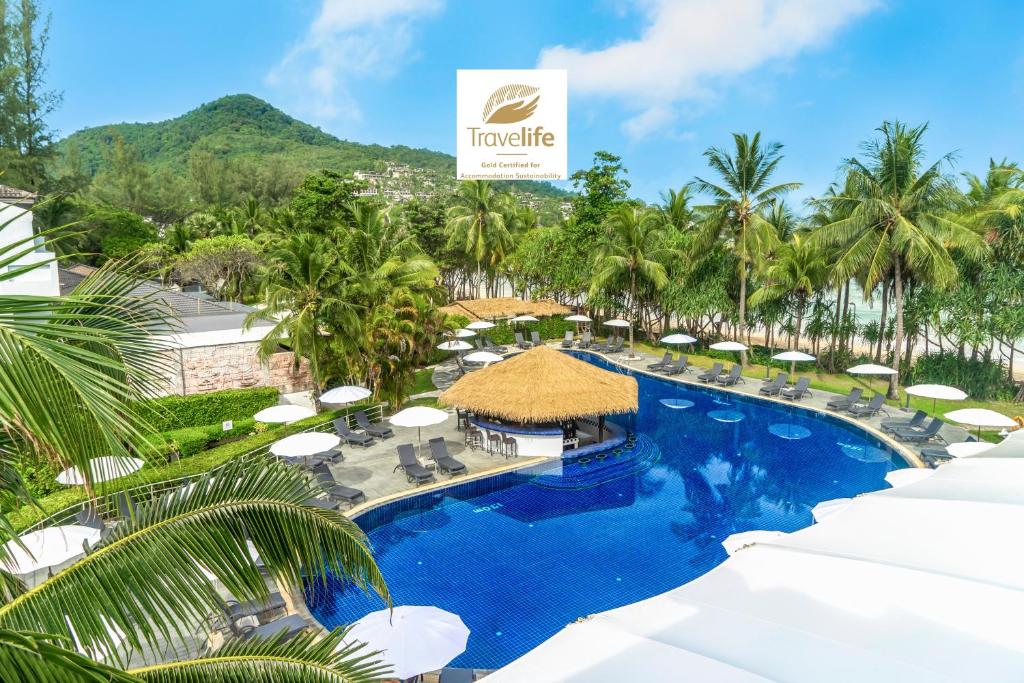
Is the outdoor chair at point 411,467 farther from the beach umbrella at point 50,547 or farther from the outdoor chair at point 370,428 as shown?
the beach umbrella at point 50,547

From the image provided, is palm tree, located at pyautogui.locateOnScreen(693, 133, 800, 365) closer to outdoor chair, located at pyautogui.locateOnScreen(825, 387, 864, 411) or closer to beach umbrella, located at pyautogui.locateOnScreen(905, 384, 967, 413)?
outdoor chair, located at pyautogui.locateOnScreen(825, 387, 864, 411)

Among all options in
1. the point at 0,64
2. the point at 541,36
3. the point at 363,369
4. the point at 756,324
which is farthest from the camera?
the point at 541,36

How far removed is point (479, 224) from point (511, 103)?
9556mm

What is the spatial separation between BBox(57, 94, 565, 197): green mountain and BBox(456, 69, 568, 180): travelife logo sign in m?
48.6

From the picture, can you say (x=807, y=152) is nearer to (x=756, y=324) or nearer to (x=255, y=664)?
(x=756, y=324)

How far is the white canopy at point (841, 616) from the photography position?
124 inches

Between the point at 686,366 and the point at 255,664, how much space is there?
23094mm

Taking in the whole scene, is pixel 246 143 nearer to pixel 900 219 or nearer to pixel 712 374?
pixel 712 374

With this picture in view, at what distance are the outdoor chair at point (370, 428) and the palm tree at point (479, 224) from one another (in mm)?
19684

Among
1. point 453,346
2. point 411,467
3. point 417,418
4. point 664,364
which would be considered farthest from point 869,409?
point 453,346

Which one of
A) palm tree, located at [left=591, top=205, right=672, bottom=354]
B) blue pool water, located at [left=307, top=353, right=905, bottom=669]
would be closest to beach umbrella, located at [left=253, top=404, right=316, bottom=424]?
blue pool water, located at [left=307, top=353, right=905, bottom=669]

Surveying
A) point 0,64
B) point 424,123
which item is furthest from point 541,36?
point 0,64

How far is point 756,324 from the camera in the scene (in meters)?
28.0

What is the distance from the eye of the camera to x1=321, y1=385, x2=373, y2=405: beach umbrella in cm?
1625
